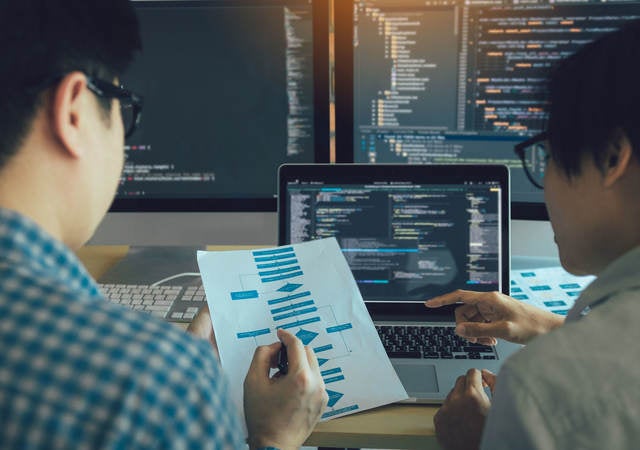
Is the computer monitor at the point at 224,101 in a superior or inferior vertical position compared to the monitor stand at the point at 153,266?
superior

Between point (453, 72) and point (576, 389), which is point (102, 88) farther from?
point (453, 72)

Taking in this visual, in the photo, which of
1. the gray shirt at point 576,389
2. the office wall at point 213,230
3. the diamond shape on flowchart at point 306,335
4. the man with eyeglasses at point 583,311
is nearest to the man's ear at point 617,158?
the man with eyeglasses at point 583,311

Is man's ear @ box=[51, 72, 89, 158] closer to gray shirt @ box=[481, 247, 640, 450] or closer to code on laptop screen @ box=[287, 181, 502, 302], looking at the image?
gray shirt @ box=[481, 247, 640, 450]

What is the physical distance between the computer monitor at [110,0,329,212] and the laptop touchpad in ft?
1.49

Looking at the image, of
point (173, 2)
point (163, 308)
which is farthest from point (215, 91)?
point (163, 308)

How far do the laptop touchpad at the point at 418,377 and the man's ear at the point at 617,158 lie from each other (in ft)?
1.16

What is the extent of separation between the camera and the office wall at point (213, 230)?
1.30 m

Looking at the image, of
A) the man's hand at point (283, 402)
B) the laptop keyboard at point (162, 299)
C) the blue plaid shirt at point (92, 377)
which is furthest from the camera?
the laptop keyboard at point (162, 299)

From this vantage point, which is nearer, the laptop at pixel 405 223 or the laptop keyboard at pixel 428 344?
the laptop keyboard at pixel 428 344

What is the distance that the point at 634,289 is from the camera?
1.87 feet

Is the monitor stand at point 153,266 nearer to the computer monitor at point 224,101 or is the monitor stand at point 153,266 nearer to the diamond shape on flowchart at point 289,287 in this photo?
the computer monitor at point 224,101

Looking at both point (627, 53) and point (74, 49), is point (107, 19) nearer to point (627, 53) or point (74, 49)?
point (74, 49)

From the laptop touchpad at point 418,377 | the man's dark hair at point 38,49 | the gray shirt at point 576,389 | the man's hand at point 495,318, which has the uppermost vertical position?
the man's dark hair at point 38,49

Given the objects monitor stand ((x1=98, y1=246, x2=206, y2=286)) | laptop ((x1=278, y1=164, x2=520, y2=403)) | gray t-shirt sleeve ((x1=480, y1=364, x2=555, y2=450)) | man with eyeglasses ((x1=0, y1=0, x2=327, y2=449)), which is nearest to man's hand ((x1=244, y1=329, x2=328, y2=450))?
man with eyeglasses ((x1=0, y1=0, x2=327, y2=449))
